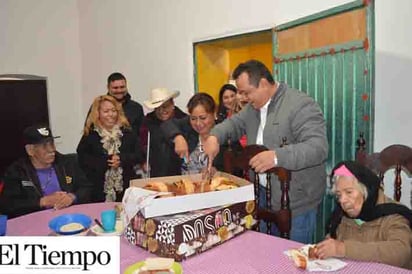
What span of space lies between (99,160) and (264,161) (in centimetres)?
151

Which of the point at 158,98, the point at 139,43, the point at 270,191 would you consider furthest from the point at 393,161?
the point at 139,43

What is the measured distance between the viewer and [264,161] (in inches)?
65.2

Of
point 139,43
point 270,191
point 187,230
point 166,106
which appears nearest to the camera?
point 187,230

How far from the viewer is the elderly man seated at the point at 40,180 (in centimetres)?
226

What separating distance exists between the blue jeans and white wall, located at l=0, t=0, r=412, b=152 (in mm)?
670

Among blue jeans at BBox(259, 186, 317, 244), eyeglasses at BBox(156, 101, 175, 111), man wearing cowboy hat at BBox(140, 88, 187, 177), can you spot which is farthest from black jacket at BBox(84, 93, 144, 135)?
blue jeans at BBox(259, 186, 317, 244)

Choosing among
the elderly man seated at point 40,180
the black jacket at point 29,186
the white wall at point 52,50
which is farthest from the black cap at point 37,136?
the white wall at point 52,50

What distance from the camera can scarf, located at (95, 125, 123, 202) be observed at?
2.87m

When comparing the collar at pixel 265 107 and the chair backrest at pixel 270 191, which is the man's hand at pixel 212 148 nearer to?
the chair backrest at pixel 270 191

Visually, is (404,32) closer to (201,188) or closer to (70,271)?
(201,188)

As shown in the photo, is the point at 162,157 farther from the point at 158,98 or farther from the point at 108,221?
the point at 108,221

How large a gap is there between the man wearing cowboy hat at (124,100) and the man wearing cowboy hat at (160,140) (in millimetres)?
251

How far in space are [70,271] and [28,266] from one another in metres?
0.09

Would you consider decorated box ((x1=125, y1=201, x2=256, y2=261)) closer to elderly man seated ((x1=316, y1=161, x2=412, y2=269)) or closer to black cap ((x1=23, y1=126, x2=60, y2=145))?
elderly man seated ((x1=316, y1=161, x2=412, y2=269))
